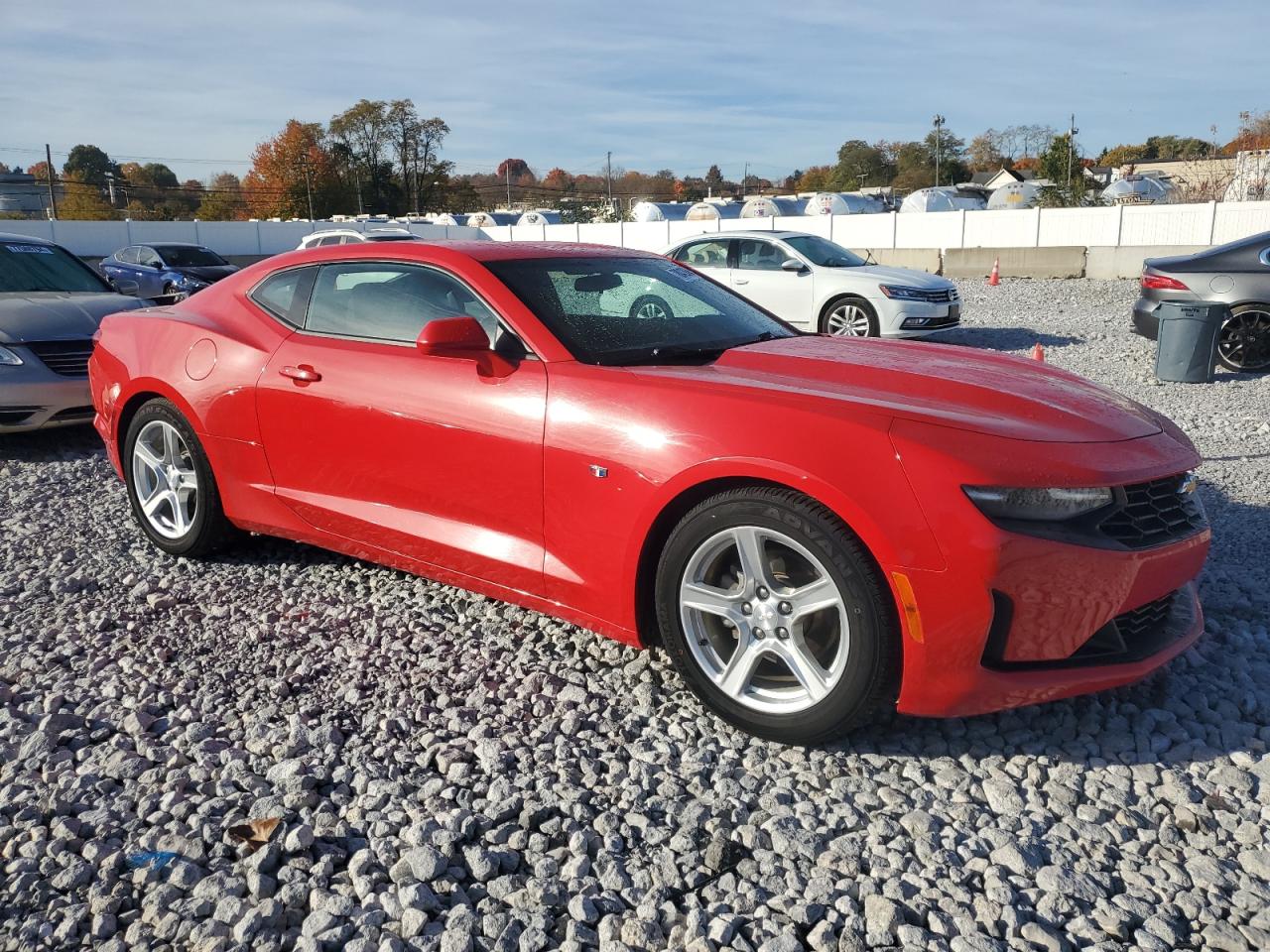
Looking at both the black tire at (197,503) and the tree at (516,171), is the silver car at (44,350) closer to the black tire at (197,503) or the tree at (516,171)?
the black tire at (197,503)

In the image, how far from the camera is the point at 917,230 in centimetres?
2912

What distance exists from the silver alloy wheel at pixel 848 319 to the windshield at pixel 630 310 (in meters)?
8.02

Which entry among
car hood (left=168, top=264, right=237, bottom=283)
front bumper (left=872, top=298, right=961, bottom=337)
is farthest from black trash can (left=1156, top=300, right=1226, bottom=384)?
car hood (left=168, top=264, right=237, bottom=283)

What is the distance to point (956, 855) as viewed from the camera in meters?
2.58

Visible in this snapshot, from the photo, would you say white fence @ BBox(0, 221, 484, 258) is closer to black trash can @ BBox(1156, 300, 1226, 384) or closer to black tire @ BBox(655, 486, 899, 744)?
black trash can @ BBox(1156, 300, 1226, 384)

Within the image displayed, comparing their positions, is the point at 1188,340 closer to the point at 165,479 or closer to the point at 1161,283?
the point at 1161,283

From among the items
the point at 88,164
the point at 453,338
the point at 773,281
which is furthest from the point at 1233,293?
the point at 88,164

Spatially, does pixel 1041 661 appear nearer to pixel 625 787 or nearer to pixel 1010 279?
pixel 625 787

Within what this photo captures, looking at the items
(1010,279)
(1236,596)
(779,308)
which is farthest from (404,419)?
(1010,279)

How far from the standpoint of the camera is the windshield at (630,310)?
11.9 feet

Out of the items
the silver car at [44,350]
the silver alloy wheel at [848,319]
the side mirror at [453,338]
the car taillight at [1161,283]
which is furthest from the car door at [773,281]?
the side mirror at [453,338]

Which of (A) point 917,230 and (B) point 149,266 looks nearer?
(B) point 149,266

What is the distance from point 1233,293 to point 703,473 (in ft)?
29.8

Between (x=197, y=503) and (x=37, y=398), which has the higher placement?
(x=37, y=398)
